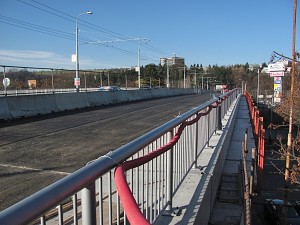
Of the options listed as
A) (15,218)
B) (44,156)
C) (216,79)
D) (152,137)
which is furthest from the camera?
(216,79)

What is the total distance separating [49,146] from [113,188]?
5599 millimetres

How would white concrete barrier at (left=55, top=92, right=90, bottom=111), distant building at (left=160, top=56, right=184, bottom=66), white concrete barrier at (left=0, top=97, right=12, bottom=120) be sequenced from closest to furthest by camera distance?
white concrete barrier at (left=0, top=97, right=12, bottom=120) → white concrete barrier at (left=55, top=92, right=90, bottom=111) → distant building at (left=160, top=56, right=184, bottom=66)

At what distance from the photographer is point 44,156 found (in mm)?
7930

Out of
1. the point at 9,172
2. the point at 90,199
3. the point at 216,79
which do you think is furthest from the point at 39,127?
the point at 216,79

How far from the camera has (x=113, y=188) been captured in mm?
3980

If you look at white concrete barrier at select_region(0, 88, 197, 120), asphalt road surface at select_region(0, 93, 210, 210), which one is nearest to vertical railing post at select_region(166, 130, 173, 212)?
asphalt road surface at select_region(0, 93, 210, 210)

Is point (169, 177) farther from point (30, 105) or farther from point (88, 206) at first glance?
point (30, 105)

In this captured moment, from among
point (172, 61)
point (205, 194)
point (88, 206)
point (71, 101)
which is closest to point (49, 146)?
point (205, 194)

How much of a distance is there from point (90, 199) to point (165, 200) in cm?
221

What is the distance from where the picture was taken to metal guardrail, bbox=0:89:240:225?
1559 mm

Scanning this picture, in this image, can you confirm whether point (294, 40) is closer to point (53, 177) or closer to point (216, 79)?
point (53, 177)

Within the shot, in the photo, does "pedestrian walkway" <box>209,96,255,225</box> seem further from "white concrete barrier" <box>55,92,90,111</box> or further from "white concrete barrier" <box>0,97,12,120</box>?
"white concrete barrier" <box>55,92,90,111</box>

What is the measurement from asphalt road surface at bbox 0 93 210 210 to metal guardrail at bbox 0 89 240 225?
2.27 m

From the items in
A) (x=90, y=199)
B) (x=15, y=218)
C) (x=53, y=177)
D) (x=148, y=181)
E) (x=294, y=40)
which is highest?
(x=294, y=40)
